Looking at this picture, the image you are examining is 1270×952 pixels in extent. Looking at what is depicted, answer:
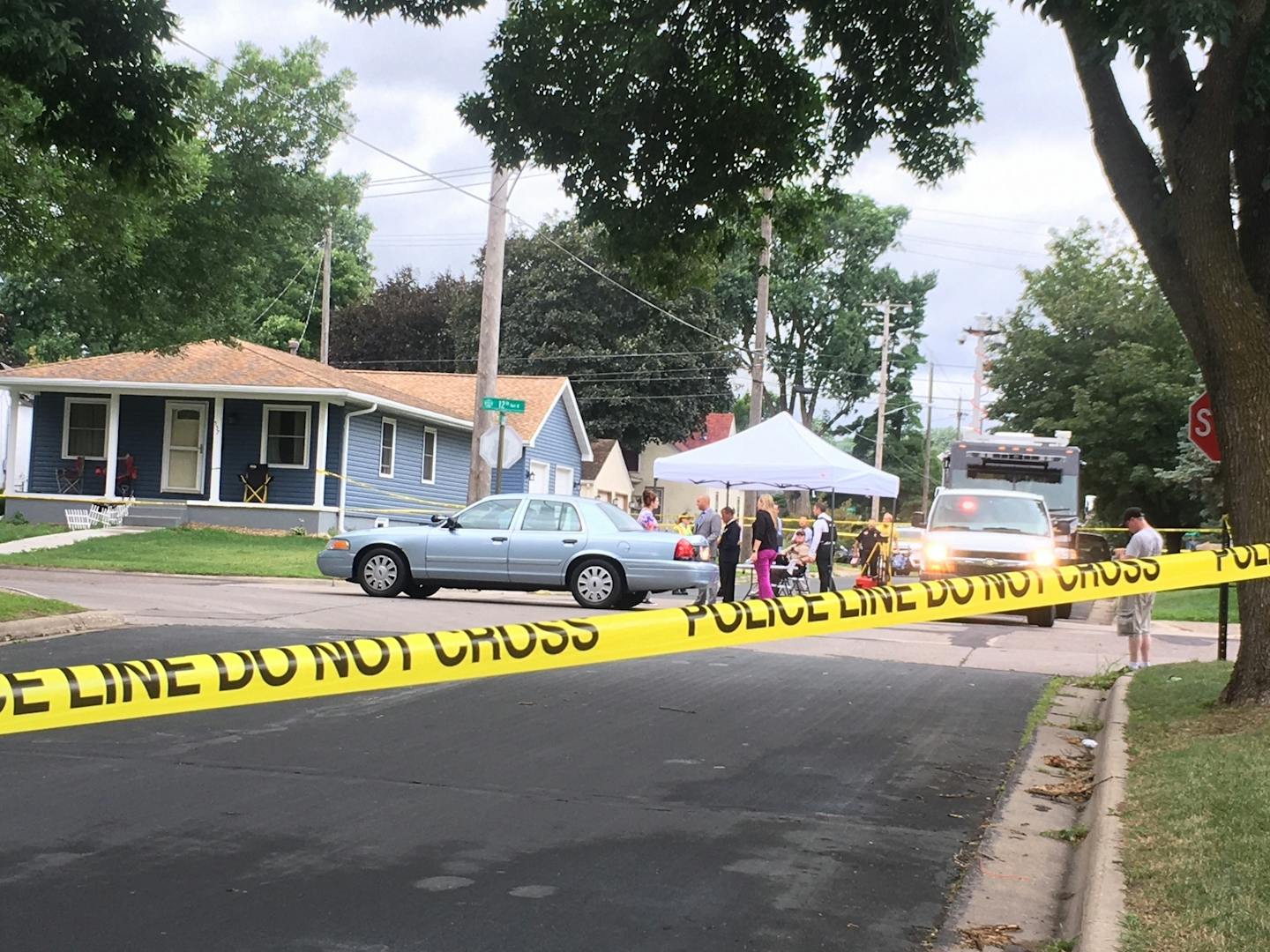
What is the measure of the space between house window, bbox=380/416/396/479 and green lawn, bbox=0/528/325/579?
4.64 meters

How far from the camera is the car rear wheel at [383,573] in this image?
61.7 feet

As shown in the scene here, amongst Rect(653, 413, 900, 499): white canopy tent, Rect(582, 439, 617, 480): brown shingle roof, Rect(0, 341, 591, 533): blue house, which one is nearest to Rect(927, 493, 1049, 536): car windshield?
Rect(653, 413, 900, 499): white canopy tent

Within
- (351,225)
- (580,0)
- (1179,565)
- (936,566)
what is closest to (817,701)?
(1179,565)

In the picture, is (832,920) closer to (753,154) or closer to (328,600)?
(753,154)

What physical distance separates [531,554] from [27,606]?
6847 millimetres

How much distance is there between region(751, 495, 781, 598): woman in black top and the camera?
734 inches

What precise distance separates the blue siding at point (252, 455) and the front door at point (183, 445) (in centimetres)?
60

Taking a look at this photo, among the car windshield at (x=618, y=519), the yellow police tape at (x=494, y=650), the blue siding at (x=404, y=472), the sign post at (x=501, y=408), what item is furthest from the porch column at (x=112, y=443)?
the yellow police tape at (x=494, y=650)

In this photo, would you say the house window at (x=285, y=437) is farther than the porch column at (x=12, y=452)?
No

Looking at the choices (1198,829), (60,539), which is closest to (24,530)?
(60,539)

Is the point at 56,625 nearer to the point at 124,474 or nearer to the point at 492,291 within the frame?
the point at 492,291

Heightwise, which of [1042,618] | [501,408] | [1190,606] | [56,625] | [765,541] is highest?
[501,408]

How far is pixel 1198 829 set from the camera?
5.71 metres

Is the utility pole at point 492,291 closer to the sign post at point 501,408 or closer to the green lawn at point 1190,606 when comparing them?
the sign post at point 501,408
